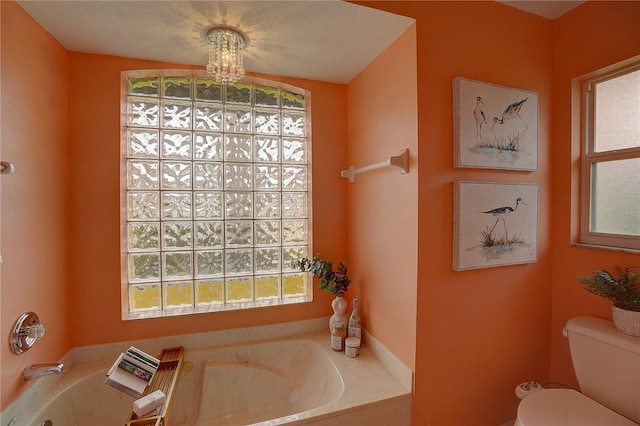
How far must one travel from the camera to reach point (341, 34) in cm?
134

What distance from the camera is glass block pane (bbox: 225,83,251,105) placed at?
1.74 metres

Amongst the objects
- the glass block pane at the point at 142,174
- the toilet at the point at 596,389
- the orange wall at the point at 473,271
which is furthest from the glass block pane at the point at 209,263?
the toilet at the point at 596,389

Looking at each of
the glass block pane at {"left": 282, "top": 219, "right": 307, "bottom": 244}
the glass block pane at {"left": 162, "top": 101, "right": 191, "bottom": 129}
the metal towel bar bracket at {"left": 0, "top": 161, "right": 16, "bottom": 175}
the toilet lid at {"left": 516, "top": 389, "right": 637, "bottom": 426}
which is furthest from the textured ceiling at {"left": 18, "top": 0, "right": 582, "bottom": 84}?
the toilet lid at {"left": 516, "top": 389, "right": 637, "bottom": 426}

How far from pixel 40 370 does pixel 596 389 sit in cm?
240

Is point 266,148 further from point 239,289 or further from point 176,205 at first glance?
point 239,289

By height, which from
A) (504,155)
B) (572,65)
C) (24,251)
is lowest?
(24,251)

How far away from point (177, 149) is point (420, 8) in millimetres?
1478

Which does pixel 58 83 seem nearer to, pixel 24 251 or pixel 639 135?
pixel 24 251

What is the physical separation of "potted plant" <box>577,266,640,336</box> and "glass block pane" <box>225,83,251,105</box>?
2.05m

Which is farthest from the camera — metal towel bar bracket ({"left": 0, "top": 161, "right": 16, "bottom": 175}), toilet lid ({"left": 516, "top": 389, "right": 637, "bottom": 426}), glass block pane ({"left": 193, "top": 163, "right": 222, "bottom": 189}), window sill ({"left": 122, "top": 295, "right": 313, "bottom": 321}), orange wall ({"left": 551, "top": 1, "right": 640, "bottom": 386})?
glass block pane ({"left": 193, "top": 163, "right": 222, "bottom": 189})

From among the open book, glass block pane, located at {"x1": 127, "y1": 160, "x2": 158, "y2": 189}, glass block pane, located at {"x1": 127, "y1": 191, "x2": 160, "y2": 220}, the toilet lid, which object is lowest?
the toilet lid

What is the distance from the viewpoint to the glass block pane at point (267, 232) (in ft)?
5.91

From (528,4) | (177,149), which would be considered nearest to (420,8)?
(528,4)

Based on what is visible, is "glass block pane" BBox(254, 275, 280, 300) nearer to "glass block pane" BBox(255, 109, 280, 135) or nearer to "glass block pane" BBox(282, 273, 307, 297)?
"glass block pane" BBox(282, 273, 307, 297)
